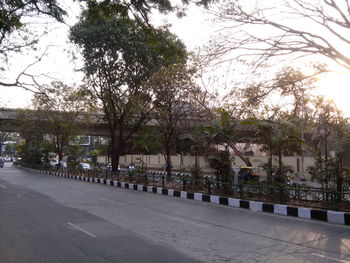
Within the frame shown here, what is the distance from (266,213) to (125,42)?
1373 cm

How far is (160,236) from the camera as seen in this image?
739 cm

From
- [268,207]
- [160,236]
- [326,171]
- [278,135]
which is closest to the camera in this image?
[160,236]

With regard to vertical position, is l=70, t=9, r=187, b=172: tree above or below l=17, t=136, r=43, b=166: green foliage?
above

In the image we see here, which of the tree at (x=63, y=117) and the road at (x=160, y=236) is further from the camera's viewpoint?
the tree at (x=63, y=117)

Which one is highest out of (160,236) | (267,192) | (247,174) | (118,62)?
(118,62)

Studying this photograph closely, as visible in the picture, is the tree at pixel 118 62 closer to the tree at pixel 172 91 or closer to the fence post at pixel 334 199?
the tree at pixel 172 91

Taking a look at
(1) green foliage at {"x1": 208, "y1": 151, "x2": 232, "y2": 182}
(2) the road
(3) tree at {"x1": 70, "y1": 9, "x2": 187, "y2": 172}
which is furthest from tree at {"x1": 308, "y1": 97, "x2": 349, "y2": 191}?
(3) tree at {"x1": 70, "y1": 9, "x2": 187, "y2": 172}


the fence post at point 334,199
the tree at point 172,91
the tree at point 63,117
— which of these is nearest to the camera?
the fence post at point 334,199

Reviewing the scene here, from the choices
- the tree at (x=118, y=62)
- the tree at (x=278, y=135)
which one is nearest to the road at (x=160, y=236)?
the tree at (x=278, y=135)

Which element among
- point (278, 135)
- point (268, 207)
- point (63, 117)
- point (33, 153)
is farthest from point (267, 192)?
point (33, 153)

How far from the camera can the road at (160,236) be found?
19.2 ft

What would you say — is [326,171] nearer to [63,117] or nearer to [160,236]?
[160,236]

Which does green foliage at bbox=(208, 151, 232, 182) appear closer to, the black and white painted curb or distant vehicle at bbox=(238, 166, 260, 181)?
the black and white painted curb

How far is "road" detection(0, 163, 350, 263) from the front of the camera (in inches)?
230
